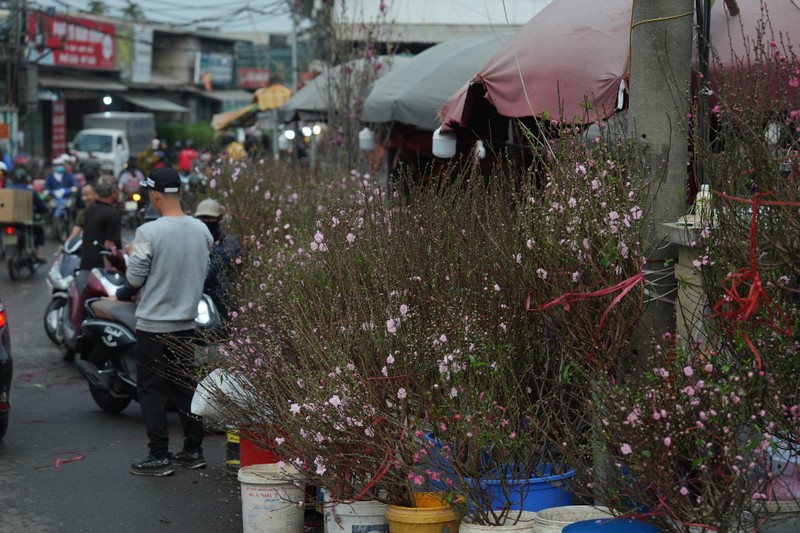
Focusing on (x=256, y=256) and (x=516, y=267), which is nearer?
(x=516, y=267)

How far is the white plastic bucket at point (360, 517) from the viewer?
512 centimetres

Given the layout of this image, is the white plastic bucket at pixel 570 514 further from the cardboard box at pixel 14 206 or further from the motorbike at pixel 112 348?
the cardboard box at pixel 14 206

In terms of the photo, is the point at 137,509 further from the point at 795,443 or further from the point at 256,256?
the point at 795,443

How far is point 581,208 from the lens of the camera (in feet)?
15.4

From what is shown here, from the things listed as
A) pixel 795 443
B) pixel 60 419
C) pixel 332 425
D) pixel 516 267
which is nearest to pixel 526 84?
pixel 516 267

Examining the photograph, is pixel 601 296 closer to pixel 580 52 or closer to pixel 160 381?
pixel 580 52

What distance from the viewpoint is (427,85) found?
40.3 ft

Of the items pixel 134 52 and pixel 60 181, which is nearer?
pixel 60 181

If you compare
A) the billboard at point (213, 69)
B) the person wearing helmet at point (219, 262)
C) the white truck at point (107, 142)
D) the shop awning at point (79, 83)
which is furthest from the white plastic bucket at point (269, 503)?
the billboard at point (213, 69)

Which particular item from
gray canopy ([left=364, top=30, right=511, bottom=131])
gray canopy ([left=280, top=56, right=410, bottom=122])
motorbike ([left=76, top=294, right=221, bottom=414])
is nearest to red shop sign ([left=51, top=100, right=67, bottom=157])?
gray canopy ([left=280, top=56, right=410, bottom=122])

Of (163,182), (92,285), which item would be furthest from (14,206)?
(163,182)

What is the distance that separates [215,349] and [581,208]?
12.0ft

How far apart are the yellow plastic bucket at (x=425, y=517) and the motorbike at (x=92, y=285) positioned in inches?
237

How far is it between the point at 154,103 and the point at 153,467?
51.0 m
